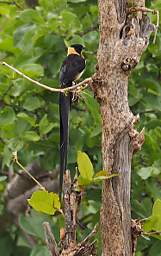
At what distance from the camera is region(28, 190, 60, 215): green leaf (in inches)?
59.9

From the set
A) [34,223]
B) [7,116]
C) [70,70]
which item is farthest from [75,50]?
[34,223]

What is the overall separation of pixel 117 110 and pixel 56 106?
0.98m

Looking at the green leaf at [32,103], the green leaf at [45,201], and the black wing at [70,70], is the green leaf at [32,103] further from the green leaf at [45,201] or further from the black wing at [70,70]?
the green leaf at [45,201]

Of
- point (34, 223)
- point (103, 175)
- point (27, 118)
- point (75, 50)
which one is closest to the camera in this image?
point (103, 175)

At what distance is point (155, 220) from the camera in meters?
1.55

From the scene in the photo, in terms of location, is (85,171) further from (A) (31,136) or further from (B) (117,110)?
(A) (31,136)

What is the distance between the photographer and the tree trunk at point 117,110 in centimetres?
152

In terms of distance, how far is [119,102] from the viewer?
152 cm

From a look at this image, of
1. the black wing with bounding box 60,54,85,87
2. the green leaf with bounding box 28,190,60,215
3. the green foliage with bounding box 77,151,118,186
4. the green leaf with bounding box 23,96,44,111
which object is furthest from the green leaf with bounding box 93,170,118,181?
the green leaf with bounding box 23,96,44,111

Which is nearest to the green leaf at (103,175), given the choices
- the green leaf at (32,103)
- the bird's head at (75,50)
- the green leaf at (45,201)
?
the green leaf at (45,201)

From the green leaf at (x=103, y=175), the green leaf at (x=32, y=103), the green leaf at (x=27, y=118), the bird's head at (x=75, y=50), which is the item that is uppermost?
the bird's head at (x=75, y=50)

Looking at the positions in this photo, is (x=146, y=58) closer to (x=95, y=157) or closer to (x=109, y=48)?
(x=95, y=157)

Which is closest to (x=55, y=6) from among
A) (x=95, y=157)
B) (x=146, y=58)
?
(x=146, y=58)

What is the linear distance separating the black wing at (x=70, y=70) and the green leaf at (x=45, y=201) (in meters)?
0.38
